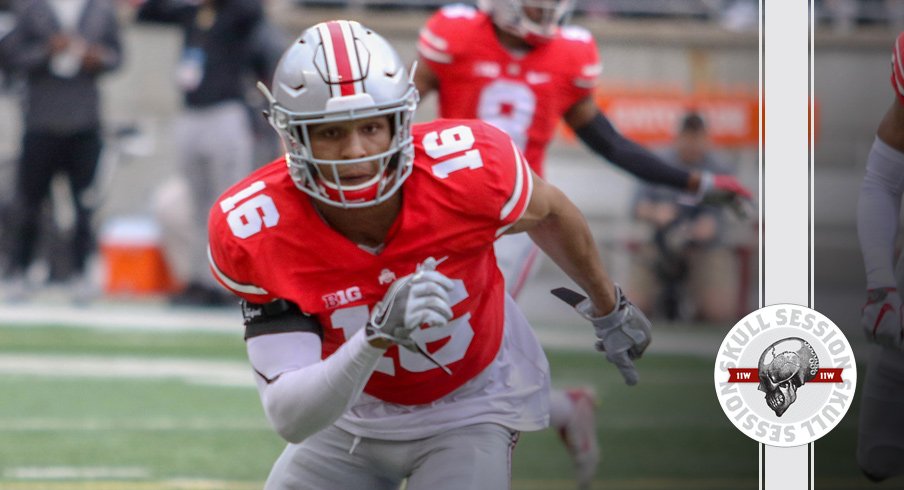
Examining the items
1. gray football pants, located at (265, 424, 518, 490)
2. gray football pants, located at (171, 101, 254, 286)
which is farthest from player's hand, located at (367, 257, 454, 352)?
gray football pants, located at (171, 101, 254, 286)

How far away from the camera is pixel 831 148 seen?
1976 millimetres

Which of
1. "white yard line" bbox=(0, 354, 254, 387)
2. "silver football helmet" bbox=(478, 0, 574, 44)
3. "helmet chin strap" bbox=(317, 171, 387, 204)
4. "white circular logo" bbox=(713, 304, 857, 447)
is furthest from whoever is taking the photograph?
"white yard line" bbox=(0, 354, 254, 387)

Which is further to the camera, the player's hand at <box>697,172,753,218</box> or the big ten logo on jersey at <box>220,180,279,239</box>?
the player's hand at <box>697,172,753,218</box>

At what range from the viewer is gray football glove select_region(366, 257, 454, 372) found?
2084mm

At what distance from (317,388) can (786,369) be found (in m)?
0.68

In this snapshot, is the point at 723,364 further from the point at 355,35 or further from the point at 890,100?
the point at 355,35

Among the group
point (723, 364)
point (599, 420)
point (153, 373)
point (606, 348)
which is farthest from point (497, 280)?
point (153, 373)

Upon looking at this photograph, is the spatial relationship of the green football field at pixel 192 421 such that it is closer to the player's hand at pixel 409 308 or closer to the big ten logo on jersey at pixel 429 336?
the big ten logo on jersey at pixel 429 336

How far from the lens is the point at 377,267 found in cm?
241

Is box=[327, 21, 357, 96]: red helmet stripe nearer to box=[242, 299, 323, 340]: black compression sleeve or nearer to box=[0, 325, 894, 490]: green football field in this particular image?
box=[242, 299, 323, 340]: black compression sleeve

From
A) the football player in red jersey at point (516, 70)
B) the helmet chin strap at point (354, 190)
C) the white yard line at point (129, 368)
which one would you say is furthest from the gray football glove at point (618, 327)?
the white yard line at point (129, 368)

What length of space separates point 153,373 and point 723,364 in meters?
4.02

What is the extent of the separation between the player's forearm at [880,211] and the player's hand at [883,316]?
0.06 ft

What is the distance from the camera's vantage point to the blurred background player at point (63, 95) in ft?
22.8
